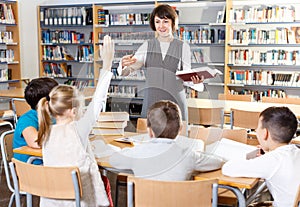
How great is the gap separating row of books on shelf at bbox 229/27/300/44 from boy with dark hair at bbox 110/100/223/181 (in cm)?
420

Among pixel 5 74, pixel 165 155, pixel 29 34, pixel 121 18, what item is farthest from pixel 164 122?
pixel 29 34

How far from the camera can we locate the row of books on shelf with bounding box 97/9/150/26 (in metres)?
6.63

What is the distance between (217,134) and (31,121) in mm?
1178

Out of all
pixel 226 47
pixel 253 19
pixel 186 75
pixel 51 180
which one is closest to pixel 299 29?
pixel 253 19

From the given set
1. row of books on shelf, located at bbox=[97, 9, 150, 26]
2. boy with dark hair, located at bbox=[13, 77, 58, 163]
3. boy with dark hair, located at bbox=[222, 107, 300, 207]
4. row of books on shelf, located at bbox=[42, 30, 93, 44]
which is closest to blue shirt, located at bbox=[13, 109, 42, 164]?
boy with dark hair, located at bbox=[13, 77, 58, 163]

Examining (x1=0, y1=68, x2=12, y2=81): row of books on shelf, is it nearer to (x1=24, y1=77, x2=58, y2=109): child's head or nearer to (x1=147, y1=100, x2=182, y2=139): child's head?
(x1=24, y1=77, x2=58, y2=109): child's head

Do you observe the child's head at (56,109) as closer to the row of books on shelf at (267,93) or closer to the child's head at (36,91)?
the child's head at (36,91)

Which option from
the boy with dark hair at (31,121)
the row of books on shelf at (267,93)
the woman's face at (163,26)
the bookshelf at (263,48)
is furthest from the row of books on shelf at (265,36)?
the boy with dark hair at (31,121)

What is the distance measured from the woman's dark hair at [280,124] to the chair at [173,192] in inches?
18.8

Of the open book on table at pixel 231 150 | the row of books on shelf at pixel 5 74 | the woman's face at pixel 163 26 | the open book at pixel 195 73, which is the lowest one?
the open book on table at pixel 231 150

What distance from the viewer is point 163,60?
276cm

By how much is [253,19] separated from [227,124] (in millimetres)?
2089

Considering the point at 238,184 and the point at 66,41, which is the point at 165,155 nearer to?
the point at 238,184

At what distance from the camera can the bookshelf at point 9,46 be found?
22.0ft
